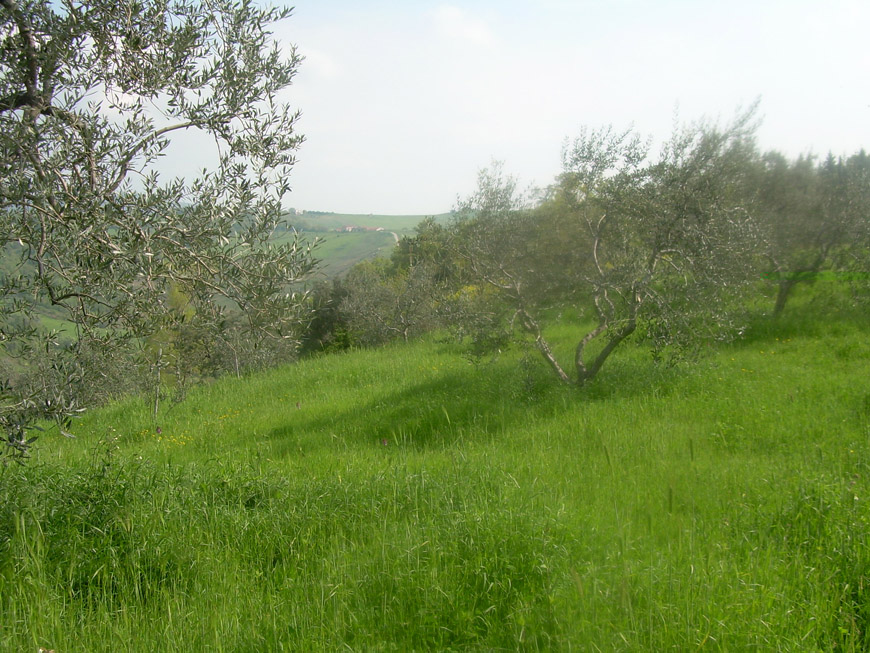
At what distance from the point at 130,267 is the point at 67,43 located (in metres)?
1.70

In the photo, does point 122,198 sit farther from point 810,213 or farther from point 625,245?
point 810,213

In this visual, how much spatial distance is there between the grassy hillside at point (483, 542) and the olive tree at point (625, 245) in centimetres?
187

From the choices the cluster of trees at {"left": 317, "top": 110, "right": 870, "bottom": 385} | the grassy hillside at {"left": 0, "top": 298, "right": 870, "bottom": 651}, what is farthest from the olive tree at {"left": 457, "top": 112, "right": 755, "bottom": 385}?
the grassy hillside at {"left": 0, "top": 298, "right": 870, "bottom": 651}

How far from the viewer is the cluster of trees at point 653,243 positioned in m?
9.32

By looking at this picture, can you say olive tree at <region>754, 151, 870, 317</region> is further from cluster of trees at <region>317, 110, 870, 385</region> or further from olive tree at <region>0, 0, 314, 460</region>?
olive tree at <region>0, 0, 314, 460</region>

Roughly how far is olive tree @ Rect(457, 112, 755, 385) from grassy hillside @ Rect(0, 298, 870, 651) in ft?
6.15

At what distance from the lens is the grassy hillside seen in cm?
331

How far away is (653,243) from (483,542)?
23.7ft

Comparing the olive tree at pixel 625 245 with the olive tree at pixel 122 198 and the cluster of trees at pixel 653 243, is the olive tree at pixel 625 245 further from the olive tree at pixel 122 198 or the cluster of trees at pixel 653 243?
the olive tree at pixel 122 198

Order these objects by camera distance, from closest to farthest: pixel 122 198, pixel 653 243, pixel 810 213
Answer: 1. pixel 122 198
2. pixel 653 243
3. pixel 810 213

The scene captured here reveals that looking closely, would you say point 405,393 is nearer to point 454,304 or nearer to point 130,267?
point 454,304

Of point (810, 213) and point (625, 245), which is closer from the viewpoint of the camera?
point (625, 245)

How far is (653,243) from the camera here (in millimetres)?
9625

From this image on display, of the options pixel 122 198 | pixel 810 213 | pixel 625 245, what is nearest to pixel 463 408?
pixel 625 245
